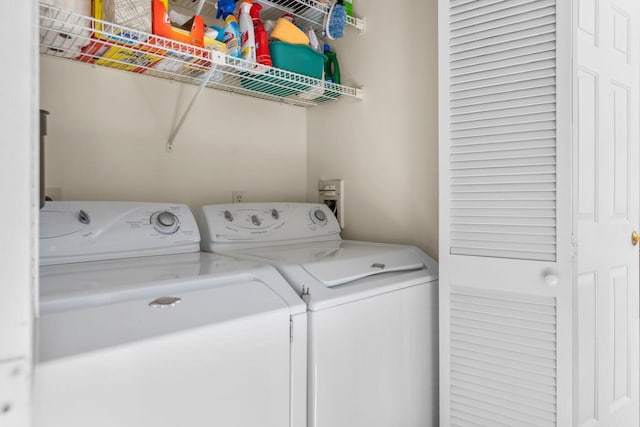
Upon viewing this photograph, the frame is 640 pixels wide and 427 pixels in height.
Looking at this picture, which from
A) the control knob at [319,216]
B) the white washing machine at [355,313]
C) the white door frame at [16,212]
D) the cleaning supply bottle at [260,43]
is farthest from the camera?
the control knob at [319,216]

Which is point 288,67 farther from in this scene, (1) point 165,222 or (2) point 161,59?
(1) point 165,222

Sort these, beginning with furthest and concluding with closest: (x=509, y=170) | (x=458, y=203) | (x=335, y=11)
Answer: (x=335, y=11)
(x=458, y=203)
(x=509, y=170)

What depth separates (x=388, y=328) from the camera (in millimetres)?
1611

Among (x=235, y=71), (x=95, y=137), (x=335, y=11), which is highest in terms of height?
(x=335, y=11)

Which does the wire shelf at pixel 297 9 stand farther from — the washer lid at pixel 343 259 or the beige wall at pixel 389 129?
the washer lid at pixel 343 259

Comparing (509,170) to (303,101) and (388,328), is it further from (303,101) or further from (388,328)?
(303,101)

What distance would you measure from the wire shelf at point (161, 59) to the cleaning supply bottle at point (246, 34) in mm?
49

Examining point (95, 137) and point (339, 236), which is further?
point (339, 236)

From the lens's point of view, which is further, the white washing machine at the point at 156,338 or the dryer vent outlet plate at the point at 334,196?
the dryer vent outlet plate at the point at 334,196

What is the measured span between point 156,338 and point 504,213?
1.29 m

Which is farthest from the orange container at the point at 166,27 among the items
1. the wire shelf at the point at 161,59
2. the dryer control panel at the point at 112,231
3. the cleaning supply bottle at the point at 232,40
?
the dryer control panel at the point at 112,231

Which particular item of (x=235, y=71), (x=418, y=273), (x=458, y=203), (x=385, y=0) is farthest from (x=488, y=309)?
(x=385, y=0)

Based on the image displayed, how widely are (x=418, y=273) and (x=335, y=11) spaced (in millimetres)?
1468

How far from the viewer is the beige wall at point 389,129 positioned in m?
2.20
